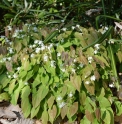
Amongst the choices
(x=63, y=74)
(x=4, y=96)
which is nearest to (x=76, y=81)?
(x=63, y=74)

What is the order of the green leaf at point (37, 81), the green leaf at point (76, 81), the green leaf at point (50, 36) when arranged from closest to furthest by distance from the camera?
the green leaf at point (76, 81), the green leaf at point (37, 81), the green leaf at point (50, 36)

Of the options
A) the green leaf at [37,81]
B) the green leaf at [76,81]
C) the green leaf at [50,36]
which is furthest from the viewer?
the green leaf at [50,36]

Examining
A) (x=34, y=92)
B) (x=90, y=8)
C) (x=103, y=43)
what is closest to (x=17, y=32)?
(x=34, y=92)

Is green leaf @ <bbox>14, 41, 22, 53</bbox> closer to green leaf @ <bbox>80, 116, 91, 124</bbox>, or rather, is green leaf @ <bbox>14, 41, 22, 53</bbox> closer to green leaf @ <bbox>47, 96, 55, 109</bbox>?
green leaf @ <bbox>47, 96, 55, 109</bbox>

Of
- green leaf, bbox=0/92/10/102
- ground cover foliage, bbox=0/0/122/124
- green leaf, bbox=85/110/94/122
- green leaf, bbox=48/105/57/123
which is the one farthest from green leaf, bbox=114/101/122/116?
green leaf, bbox=0/92/10/102

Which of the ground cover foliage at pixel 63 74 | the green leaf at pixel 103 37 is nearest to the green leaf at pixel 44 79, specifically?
the ground cover foliage at pixel 63 74

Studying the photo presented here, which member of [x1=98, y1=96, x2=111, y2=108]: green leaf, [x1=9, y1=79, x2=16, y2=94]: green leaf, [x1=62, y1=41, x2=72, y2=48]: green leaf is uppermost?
[x1=62, y1=41, x2=72, y2=48]: green leaf

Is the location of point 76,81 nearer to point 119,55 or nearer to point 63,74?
point 63,74

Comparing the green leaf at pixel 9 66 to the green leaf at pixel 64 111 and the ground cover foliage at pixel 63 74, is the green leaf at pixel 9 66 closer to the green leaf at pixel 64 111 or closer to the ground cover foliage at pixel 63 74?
the ground cover foliage at pixel 63 74
